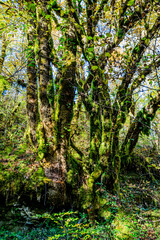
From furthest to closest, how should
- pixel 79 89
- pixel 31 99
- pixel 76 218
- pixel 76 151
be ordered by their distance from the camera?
pixel 31 99
pixel 76 151
pixel 79 89
pixel 76 218

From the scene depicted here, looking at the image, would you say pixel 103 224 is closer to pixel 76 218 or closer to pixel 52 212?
pixel 76 218

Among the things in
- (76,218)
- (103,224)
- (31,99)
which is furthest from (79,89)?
(103,224)

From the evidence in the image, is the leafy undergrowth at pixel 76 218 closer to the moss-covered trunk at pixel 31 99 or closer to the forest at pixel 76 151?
the forest at pixel 76 151

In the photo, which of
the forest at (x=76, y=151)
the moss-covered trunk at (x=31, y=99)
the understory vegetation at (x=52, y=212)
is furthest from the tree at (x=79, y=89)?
the moss-covered trunk at (x=31, y=99)

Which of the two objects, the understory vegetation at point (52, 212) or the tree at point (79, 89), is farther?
the tree at point (79, 89)

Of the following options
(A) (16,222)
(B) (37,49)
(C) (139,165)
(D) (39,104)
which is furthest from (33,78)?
(C) (139,165)

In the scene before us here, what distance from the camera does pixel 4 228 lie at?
330cm

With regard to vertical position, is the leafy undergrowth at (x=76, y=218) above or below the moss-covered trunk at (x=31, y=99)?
below

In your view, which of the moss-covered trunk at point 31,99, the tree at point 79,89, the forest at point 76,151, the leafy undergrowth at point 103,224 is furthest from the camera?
the moss-covered trunk at point 31,99

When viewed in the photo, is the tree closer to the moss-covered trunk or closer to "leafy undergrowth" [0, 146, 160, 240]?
"leafy undergrowth" [0, 146, 160, 240]

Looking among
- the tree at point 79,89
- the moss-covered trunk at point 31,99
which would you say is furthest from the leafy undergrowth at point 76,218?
the moss-covered trunk at point 31,99

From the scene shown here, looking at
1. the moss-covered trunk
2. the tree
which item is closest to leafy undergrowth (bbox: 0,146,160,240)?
the tree

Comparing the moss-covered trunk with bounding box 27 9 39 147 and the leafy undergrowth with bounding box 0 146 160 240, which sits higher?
the moss-covered trunk with bounding box 27 9 39 147

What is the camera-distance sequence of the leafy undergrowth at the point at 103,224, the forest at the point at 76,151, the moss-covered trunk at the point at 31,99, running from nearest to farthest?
1. the leafy undergrowth at the point at 103,224
2. the forest at the point at 76,151
3. the moss-covered trunk at the point at 31,99
